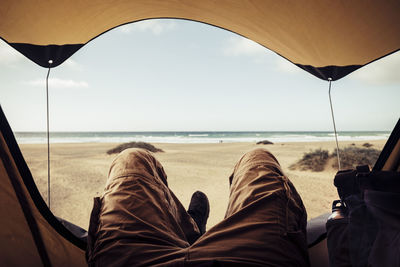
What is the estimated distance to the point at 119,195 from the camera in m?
0.84

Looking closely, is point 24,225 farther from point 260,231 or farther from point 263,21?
point 263,21

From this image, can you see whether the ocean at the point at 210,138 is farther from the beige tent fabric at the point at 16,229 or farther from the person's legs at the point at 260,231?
the person's legs at the point at 260,231

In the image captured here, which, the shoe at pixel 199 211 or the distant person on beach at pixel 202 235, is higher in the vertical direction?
the distant person on beach at pixel 202 235

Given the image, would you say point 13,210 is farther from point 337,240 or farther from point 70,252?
point 337,240

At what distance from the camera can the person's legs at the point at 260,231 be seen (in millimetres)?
648

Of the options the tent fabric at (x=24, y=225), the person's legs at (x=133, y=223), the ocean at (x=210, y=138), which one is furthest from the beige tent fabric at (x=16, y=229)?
the ocean at (x=210, y=138)

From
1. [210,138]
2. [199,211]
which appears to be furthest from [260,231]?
[210,138]

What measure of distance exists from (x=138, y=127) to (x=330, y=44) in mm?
32492

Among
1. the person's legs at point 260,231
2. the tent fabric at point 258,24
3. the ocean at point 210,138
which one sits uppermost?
the tent fabric at point 258,24

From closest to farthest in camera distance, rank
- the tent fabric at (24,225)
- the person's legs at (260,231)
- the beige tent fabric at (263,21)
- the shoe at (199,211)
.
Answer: the person's legs at (260,231) → the tent fabric at (24,225) → the beige tent fabric at (263,21) → the shoe at (199,211)

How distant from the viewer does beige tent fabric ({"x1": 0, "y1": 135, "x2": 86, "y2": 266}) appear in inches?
45.7

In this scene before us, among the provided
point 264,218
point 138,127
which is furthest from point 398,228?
point 138,127

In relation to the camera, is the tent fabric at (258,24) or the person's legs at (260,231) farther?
the tent fabric at (258,24)

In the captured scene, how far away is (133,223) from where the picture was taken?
28.8 inches
